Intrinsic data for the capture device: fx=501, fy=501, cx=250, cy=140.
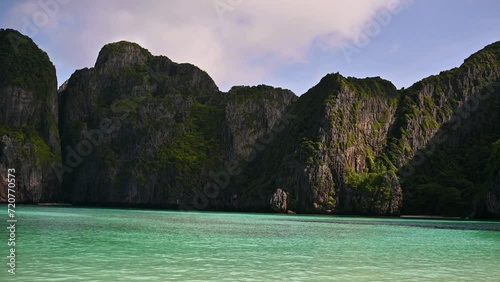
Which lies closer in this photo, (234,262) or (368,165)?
(234,262)

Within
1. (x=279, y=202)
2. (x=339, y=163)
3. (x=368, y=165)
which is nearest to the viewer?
(x=279, y=202)

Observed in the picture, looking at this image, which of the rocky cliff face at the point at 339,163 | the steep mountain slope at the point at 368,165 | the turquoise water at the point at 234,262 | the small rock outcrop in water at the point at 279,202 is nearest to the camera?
the turquoise water at the point at 234,262

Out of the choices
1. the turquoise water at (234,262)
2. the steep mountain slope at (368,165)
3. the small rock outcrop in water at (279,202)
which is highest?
the steep mountain slope at (368,165)

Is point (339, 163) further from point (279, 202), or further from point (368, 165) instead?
point (279, 202)

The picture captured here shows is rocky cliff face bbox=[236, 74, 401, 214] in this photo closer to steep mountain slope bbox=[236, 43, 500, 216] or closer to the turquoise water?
steep mountain slope bbox=[236, 43, 500, 216]

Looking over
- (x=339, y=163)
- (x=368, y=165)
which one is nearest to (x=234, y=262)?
(x=339, y=163)

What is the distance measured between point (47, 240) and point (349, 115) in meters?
165

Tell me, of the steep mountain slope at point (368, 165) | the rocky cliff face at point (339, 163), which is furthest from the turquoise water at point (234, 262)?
the rocky cliff face at point (339, 163)

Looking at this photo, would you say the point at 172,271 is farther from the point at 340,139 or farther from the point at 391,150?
the point at 391,150

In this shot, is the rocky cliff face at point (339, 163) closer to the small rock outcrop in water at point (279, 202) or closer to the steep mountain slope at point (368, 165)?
the steep mountain slope at point (368, 165)

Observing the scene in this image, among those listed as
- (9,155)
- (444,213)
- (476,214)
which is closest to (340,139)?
(444,213)

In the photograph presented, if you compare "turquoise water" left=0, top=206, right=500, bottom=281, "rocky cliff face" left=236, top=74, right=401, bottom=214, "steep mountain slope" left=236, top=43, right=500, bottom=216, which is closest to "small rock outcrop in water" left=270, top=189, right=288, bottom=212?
"steep mountain slope" left=236, top=43, right=500, bottom=216

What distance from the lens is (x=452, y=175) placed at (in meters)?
172

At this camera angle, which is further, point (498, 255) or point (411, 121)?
point (411, 121)
